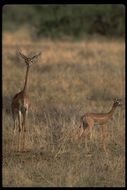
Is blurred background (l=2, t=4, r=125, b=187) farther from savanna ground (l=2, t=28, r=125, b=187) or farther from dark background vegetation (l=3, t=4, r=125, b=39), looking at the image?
dark background vegetation (l=3, t=4, r=125, b=39)

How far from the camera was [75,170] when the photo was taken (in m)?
7.06

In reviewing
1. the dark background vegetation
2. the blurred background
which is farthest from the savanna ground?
the dark background vegetation

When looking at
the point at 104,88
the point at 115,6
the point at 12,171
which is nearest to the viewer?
the point at 12,171

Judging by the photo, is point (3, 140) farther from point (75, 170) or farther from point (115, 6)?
point (115, 6)

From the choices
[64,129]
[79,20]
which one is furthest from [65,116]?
[79,20]

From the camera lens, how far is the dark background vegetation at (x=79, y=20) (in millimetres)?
25672

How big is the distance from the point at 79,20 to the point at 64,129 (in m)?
18.7

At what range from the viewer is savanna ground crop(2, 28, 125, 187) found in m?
6.90

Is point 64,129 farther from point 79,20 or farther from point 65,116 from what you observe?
point 79,20

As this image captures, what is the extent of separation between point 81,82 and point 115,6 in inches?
508

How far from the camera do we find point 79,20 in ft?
87.3

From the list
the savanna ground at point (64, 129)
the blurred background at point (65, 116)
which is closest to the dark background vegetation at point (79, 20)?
the blurred background at point (65, 116)

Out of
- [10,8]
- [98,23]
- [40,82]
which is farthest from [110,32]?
[40,82]

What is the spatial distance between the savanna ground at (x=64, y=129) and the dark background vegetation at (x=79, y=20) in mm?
9834
